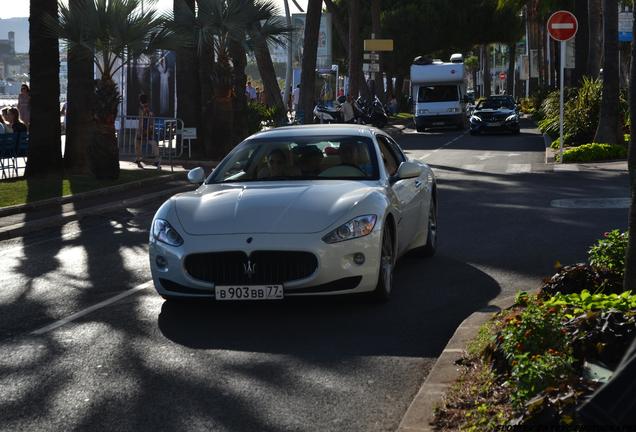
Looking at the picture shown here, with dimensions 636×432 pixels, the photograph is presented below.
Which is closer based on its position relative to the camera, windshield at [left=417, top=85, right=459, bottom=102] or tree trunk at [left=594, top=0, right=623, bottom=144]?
tree trunk at [left=594, top=0, right=623, bottom=144]

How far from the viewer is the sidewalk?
642 inches

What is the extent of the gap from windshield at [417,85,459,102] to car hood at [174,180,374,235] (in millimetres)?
43779

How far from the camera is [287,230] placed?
347 inches

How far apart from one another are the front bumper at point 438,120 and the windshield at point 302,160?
138ft

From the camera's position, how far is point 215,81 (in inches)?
1163

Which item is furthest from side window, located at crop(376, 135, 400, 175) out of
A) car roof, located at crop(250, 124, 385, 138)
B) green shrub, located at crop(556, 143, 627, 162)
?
green shrub, located at crop(556, 143, 627, 162)

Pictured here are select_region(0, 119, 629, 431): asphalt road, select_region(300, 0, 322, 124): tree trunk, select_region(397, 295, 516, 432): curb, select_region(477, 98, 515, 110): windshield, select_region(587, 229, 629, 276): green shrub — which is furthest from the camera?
select_region(477, 98, 515, 110): windshield

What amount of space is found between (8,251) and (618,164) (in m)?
16.2

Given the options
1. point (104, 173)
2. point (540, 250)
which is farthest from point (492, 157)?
point (540, 250)

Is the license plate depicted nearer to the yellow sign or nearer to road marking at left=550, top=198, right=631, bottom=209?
road marking at left=550, top=198, right=631, bottom=209

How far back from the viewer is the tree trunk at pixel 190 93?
101 feet

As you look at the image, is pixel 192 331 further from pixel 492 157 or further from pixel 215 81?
pixel 492 157

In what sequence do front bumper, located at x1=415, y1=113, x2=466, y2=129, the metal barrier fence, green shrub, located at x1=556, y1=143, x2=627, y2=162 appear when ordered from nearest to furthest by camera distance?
1. green shrub, located at x1=556, y1=143, x2=627, y2=162
2. the metal barrier fence
3. front bumper, located at x1=415, y1=113, x2=466, y2=129

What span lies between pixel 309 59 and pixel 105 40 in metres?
21.1
